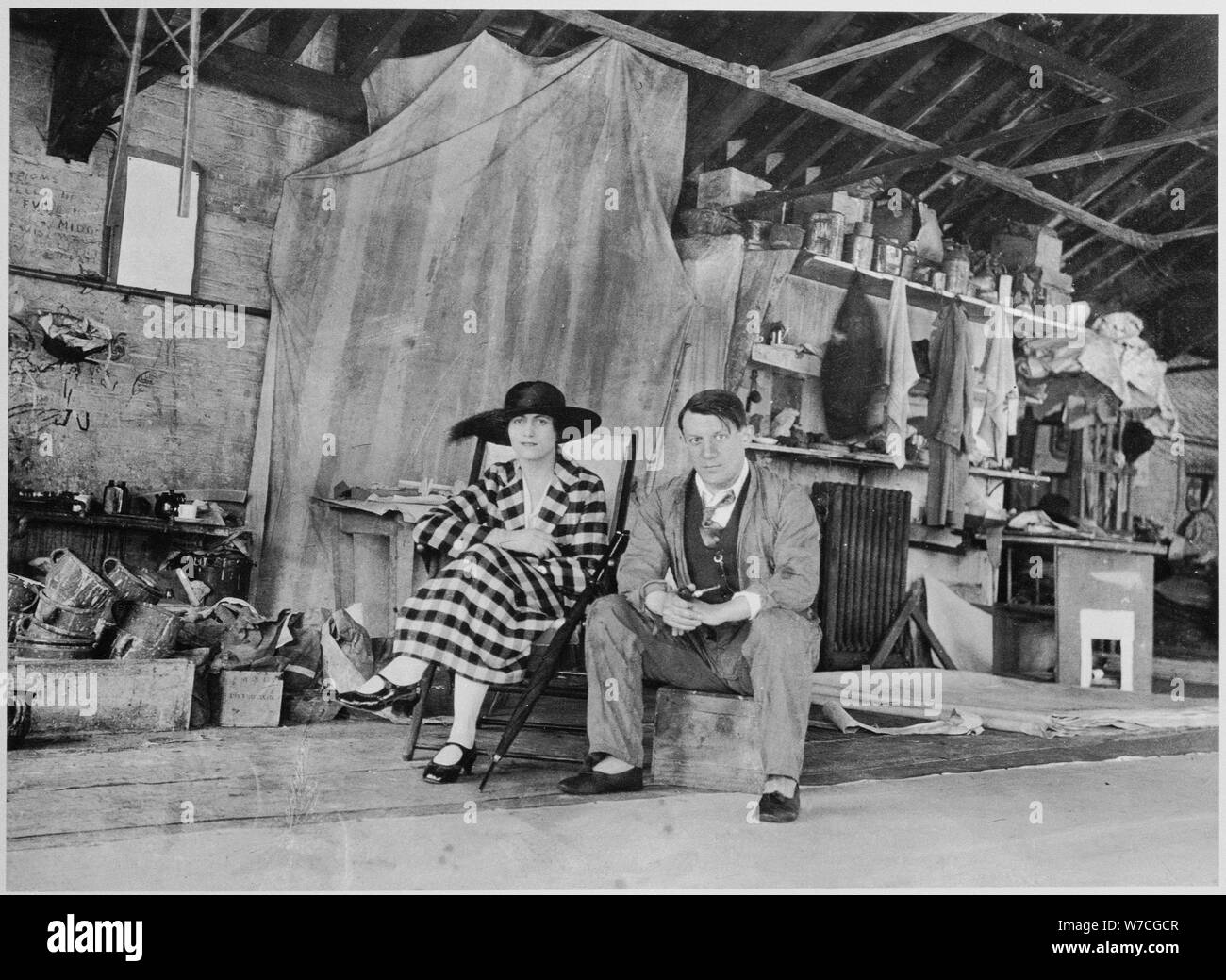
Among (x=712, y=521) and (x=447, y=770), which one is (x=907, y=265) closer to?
(x=712, y=521)

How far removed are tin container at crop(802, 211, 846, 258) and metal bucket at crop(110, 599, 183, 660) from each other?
3.01 metres

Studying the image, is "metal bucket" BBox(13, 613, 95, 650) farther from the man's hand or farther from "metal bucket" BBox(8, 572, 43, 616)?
the man's hand

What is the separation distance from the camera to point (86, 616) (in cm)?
346

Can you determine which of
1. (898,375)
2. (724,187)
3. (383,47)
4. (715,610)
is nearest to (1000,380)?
(898,375)

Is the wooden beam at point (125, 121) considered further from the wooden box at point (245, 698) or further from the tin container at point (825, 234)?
the tin container at point (825, 234)

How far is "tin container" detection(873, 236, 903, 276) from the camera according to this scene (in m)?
4.76

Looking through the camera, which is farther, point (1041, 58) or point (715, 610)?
point (1041, 58)

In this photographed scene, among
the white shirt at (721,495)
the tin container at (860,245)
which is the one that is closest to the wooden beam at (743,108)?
the tin container at (860,245)

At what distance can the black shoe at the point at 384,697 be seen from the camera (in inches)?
150

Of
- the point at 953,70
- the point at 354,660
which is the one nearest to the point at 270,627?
the point at 354,660

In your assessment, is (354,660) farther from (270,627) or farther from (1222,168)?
(1222,168)

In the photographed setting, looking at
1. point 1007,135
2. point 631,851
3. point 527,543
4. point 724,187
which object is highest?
point 1007,135

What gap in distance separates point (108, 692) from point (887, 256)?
3.59 meters
